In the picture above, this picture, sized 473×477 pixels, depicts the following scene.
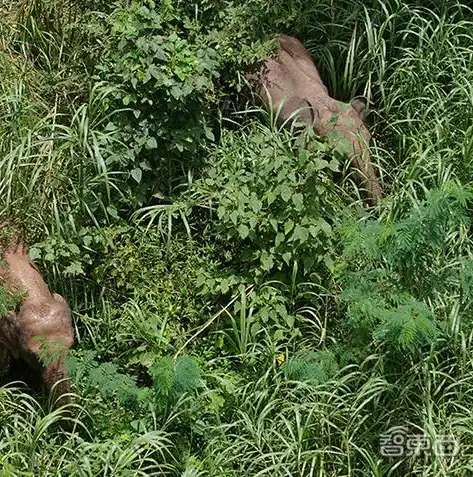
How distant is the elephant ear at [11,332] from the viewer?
16.8 feet

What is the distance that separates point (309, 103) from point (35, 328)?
2136mm

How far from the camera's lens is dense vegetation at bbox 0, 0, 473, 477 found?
4707mm

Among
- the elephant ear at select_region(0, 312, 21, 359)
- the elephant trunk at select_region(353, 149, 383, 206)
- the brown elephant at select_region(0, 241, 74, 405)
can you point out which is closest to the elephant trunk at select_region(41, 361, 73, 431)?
the brown elephant at select_region(0, 241, 74, 405)

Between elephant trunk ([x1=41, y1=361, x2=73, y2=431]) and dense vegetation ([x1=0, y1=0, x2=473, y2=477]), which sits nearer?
dense vegetation ([x1=0, y1=0, x2=473, y2=477])

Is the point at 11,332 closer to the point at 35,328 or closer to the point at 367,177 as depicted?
the point at 35,328

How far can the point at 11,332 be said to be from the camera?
514 centimetres

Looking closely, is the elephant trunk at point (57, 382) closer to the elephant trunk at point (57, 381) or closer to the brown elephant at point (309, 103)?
the elephant trunk at point (57, 381)

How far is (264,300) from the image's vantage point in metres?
5.28

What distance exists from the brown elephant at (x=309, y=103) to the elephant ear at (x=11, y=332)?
1992mm

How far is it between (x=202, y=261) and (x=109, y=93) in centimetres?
107

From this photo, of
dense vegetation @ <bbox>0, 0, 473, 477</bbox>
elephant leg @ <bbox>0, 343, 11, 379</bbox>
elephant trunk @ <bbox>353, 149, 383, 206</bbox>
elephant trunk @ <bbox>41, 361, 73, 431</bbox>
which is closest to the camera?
dense vegetation @ <bbox>0, 0, 473, 477</bbox>

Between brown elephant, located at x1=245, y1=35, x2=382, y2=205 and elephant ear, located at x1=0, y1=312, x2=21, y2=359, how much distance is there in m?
1.99

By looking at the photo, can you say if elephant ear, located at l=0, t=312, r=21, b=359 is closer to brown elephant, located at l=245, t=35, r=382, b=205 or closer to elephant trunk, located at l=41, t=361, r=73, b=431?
elephant trunk, located at l=41, t=361, r=73, b=431

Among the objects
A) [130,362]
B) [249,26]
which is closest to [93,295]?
[130,362]
